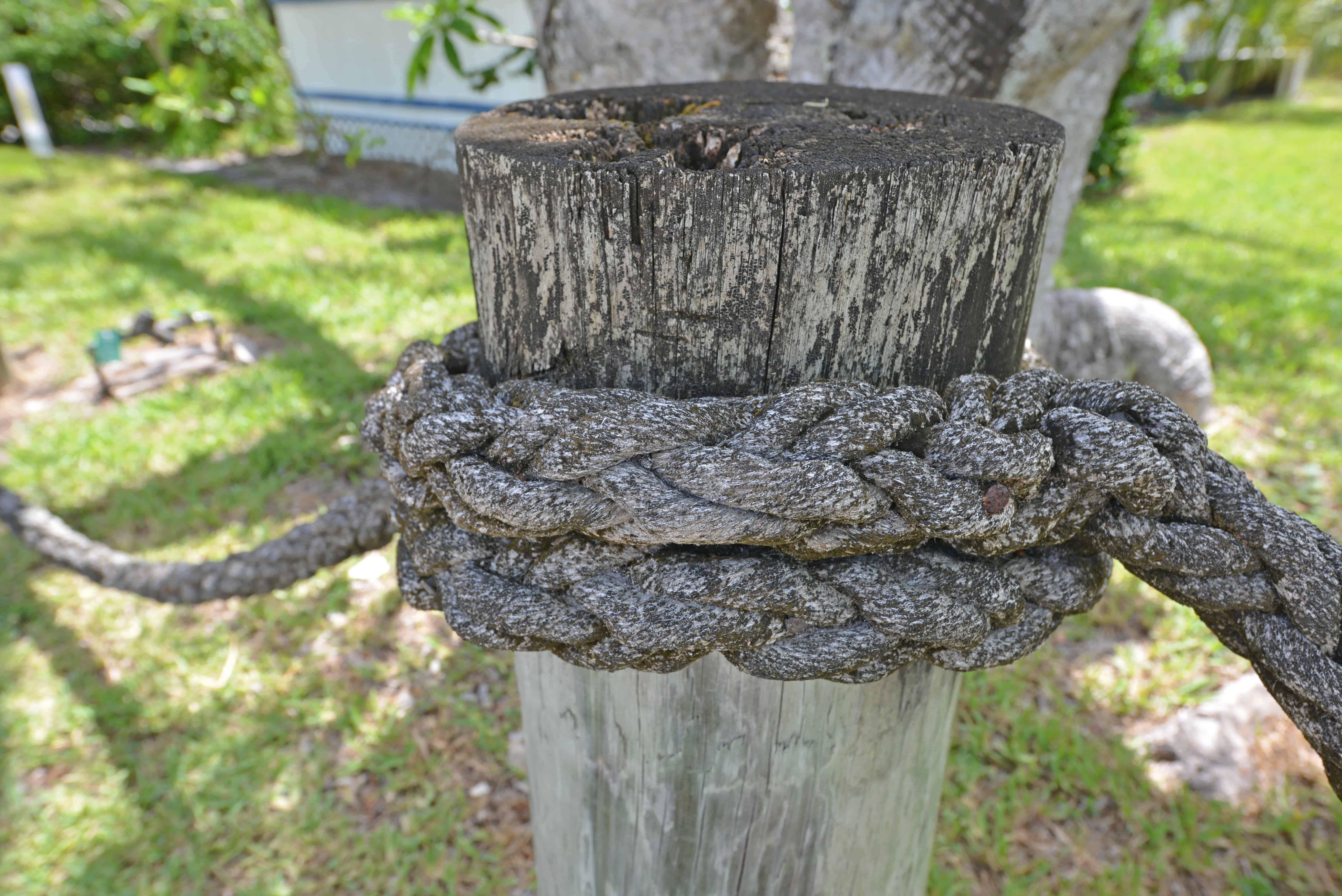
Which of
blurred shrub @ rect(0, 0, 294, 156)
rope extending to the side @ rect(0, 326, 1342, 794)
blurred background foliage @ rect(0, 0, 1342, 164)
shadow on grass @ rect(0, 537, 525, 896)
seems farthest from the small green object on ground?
blurred shrub @ rect(0, 0, 294, 156)

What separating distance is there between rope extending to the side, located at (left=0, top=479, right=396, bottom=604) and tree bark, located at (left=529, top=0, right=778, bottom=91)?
4.92 feet

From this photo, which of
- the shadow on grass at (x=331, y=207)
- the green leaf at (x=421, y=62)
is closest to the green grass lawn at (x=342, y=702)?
the green leaf at (x=421, y=62)

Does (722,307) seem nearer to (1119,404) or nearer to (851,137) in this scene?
(851,137)

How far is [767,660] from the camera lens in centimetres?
82

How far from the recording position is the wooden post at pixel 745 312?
0.76m

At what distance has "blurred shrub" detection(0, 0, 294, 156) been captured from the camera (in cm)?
769

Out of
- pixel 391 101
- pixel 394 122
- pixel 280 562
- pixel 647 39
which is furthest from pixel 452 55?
pixel 391 101

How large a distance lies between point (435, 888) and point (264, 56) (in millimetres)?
9274

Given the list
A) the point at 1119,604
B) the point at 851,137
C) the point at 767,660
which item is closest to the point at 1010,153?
the point at 851,137

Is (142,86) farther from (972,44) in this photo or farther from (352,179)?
(972,44)

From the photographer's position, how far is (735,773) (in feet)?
3.13

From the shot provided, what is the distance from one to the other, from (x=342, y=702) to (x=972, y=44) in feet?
8.02

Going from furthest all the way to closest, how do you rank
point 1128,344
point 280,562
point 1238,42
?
1. point 1238,42
2. point 1128,344
3. point 280,562

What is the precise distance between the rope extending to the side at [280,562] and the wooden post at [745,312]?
22.0 inches
